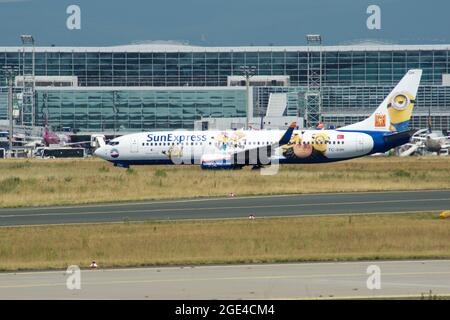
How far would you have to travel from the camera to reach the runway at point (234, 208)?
150 ft

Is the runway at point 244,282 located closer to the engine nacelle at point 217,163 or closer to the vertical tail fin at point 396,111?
the engine nacelle at point 217,163

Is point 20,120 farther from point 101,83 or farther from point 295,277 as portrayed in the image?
point 295,277

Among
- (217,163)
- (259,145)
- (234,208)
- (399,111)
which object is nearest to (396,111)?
(399,111)

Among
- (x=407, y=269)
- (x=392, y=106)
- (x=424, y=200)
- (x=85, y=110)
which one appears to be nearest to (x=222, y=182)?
(x=424, y=200)

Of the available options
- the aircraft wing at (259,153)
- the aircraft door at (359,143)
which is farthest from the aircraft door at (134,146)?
the aircraft door at (359,143)

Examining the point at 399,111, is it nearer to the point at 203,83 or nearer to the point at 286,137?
the point at 286,137

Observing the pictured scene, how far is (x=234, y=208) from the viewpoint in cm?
4906

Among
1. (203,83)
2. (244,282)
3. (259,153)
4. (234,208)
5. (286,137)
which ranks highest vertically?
(203,83)

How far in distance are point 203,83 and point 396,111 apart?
106 m

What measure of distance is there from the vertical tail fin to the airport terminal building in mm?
74001

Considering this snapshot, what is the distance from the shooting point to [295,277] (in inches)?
1052

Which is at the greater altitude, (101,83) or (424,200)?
(101,83)

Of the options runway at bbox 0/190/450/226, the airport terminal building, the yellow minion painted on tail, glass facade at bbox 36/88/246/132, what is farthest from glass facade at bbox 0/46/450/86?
runway at bbox 0/190/450/226

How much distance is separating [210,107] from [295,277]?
150m
